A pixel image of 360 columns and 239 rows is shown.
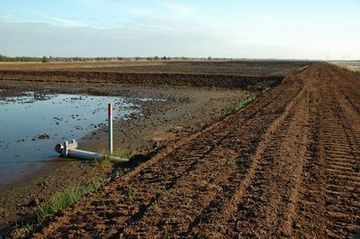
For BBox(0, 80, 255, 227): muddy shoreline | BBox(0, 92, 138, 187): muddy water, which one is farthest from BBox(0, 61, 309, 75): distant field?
BBox(0, 80, 255, 227): muddy shoreline

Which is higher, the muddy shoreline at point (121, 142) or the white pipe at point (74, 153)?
the white pipe at point (74, 153)

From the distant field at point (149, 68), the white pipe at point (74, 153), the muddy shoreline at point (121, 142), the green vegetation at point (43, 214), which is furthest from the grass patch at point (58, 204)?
the distant field at point (149, 68)

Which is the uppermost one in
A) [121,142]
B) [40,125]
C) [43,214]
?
[43,214]

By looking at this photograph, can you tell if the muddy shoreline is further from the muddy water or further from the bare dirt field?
the bare dirt field

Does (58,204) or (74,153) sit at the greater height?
(58,204)

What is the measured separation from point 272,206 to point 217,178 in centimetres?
165

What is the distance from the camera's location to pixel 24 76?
148ft

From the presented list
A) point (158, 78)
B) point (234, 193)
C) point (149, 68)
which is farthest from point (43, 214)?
point (149, 68)

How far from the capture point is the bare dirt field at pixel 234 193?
18.9 feet

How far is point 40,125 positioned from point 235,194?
38.0ft

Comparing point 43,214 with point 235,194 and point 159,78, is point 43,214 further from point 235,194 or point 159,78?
point 159,78

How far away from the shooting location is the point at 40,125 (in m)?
16.9

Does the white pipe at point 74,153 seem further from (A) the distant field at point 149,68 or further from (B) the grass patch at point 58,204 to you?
(A) the distant field at point 149,68

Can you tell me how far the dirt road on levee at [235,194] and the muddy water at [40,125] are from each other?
3340 millimetres
